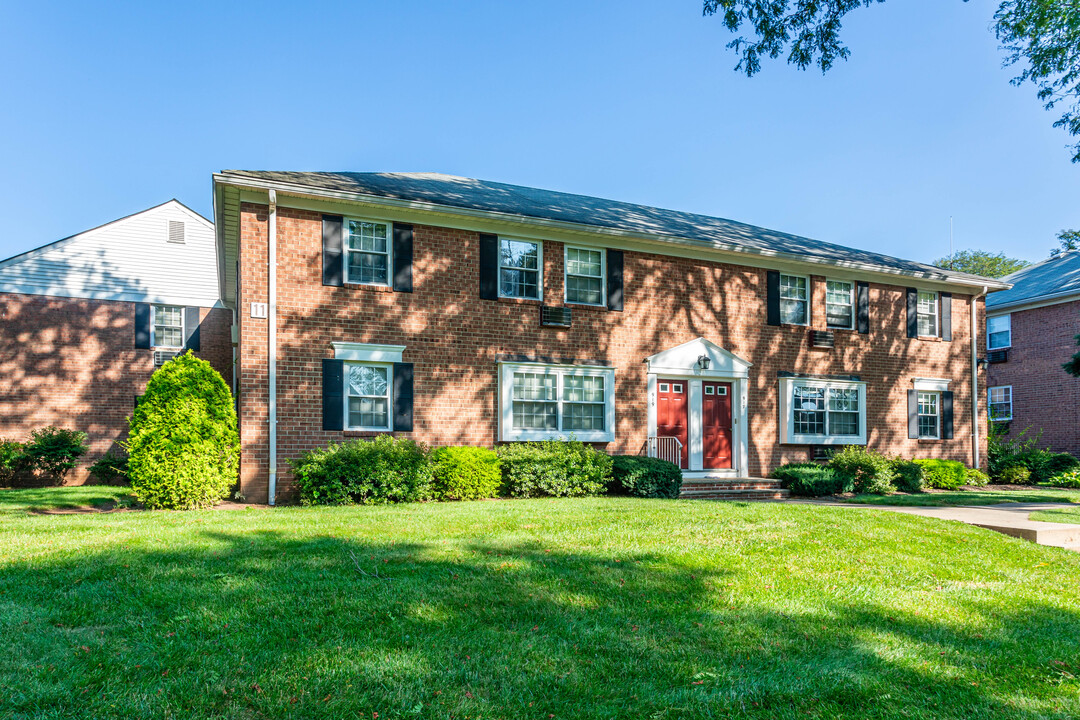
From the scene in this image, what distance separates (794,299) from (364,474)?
11.0 meters

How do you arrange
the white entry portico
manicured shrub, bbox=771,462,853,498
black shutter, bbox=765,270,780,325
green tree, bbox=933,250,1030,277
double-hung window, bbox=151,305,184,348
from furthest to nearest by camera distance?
green tree, bbox=933,250,1030,277 → double-hung window, bbox=151,305,184,348 → black shutter, bbox=765,270,780,325 → the white entry portico → manicured shrub, bbox=771,462,853,498

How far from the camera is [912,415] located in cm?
1752

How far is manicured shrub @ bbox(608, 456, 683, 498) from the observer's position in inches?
485

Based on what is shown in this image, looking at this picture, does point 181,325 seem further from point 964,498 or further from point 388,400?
point 964,498

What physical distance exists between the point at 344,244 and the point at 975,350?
54.6 ft

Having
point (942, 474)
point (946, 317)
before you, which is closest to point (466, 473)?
point (942, 474)

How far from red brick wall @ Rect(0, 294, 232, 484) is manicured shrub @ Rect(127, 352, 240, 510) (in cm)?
939

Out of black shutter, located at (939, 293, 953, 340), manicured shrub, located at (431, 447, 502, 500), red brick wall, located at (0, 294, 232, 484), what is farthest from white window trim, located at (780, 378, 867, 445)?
red brick wall, located at (0, 294, 232, 484)

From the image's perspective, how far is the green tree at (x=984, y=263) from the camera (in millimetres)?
48569

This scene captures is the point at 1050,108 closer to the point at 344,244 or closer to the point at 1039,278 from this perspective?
the point at 1039,278

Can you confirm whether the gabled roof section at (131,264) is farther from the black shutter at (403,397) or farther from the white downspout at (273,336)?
the black shutter at (403,397)

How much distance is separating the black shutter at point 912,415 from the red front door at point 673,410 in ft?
21.7

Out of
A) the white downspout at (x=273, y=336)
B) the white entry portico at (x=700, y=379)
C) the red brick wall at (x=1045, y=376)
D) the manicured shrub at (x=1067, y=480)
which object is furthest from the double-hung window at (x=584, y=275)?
the red brick wall at (x=1045, y=376)

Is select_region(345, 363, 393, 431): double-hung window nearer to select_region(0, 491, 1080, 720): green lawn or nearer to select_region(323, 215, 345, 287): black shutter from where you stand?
select_region(323, 215, 345, 287): black shutter
